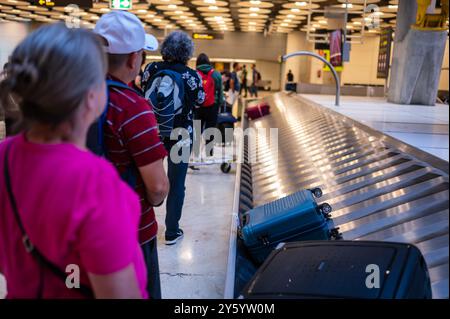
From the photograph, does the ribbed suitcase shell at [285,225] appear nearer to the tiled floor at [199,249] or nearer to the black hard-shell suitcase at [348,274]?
the tiled floor at [199,249]

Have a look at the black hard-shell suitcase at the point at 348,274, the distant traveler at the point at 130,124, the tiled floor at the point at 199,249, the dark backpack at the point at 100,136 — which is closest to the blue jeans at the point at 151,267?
the distant traveler at the point at 130,124

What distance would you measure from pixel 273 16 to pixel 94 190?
2361cm

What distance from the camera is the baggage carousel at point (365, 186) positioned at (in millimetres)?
2412

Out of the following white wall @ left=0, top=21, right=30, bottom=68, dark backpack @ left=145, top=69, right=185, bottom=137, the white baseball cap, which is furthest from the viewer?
dark backpack @ left=145, top=69, right=185, bottom=137

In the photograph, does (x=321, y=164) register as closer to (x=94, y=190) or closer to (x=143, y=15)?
(x=94, y=190)

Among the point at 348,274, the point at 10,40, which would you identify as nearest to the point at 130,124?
the point at 348,274

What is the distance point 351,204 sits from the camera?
126 inches

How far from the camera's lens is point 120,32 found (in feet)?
5.43

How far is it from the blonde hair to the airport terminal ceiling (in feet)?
38.8

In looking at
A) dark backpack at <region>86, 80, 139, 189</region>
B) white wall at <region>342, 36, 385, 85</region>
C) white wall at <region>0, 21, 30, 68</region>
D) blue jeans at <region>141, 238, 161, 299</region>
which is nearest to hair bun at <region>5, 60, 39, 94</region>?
white wall at <region>0, 21, 30, 68</region>

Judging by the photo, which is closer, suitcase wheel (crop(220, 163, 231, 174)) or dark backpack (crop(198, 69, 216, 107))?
dark backpack (crop(198, 69, 216, 107))

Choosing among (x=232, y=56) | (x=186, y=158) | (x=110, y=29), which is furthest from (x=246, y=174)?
(x=232, y=56)

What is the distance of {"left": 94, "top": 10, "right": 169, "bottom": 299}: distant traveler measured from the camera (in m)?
1.58

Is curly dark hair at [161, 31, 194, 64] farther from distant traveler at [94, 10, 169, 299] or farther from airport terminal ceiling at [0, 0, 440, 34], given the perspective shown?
airport terminal ceiling at [0, 0, 440, 34]
